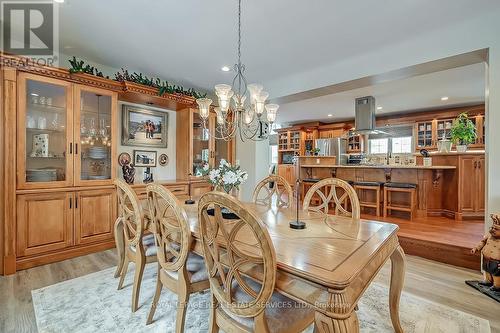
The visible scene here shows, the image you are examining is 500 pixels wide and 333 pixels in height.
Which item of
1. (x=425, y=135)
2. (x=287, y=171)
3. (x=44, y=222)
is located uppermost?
(x=425, y=135)

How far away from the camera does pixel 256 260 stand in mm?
1047

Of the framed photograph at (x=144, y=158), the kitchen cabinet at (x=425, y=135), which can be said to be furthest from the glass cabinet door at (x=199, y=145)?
the kitchen cabinet at (x=425, y=135)

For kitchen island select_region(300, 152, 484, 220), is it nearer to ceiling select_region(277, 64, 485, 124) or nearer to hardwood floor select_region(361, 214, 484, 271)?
hardwood floor select_region(361, 214, 484, 271)

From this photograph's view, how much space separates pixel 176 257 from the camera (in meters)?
1.50

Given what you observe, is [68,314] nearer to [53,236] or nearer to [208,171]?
[53,236]

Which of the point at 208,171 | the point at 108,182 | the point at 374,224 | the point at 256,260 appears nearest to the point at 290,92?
the point at 208,171

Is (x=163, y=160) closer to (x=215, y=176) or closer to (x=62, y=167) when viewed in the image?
(x=62, y=167)

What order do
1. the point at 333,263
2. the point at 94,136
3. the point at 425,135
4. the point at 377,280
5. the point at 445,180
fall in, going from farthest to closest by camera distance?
the point at 425,135
the point at 445,180
the point at 94,136
the point at 377,280
the point at 333,263

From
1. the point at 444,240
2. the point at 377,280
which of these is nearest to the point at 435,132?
the point at 444,240

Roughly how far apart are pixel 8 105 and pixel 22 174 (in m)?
0.71

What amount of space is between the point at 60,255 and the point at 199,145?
2.39 meters

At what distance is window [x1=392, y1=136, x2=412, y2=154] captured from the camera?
23.4 feet

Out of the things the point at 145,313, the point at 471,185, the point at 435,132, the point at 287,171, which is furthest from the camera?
the point at 287,171

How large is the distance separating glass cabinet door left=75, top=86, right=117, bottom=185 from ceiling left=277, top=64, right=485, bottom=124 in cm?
415
